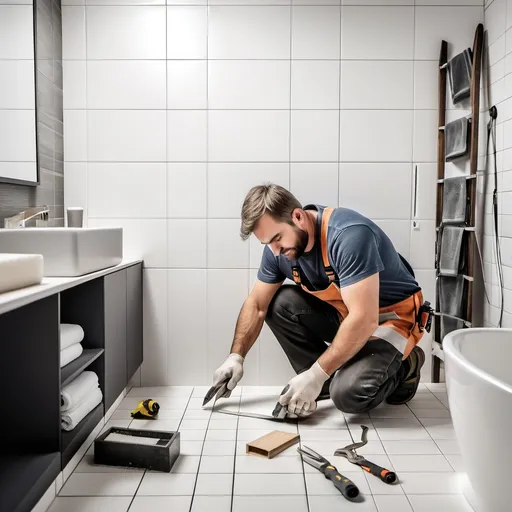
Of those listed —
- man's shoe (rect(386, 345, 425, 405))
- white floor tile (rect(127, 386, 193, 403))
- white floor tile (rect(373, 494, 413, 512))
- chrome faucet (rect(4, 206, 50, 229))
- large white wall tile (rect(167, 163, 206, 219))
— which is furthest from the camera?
large white wall tile (rect(167, 163, 206, 219))

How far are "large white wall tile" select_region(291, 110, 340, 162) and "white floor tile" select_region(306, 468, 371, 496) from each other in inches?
63.1

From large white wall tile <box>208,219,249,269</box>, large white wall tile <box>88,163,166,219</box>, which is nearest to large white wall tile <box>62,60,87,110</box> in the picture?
large white wall tile <box>88,163,166,219</box>

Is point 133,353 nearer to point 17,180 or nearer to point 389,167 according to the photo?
point 17,180

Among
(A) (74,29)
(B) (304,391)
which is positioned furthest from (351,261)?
(A) (74,29)

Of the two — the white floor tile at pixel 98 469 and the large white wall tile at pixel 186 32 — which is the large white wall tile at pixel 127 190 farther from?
the white floor tile at pixel 98 469

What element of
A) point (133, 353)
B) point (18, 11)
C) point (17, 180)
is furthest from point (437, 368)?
point (18, 11)

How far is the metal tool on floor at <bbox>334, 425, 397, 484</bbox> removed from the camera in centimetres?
192

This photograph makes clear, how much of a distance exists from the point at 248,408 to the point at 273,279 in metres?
0.60

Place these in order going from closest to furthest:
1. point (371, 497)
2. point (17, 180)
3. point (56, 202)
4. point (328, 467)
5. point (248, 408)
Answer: point (371, 497)
point (328, 467)
point (17, 180)
point (248, 408)
point (56, 202)

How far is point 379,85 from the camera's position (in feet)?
9.86

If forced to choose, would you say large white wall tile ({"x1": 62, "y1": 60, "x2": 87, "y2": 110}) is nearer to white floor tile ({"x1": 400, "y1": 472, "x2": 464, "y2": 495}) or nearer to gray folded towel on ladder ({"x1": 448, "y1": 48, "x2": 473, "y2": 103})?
gray folded towel on ladder ({"x1": 448, "y1": 48, "x2": 473, "y2": 103})

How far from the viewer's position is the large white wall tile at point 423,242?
3043 millimetres

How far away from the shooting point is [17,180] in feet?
7.88

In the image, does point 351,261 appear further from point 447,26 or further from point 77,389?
point 447,26
